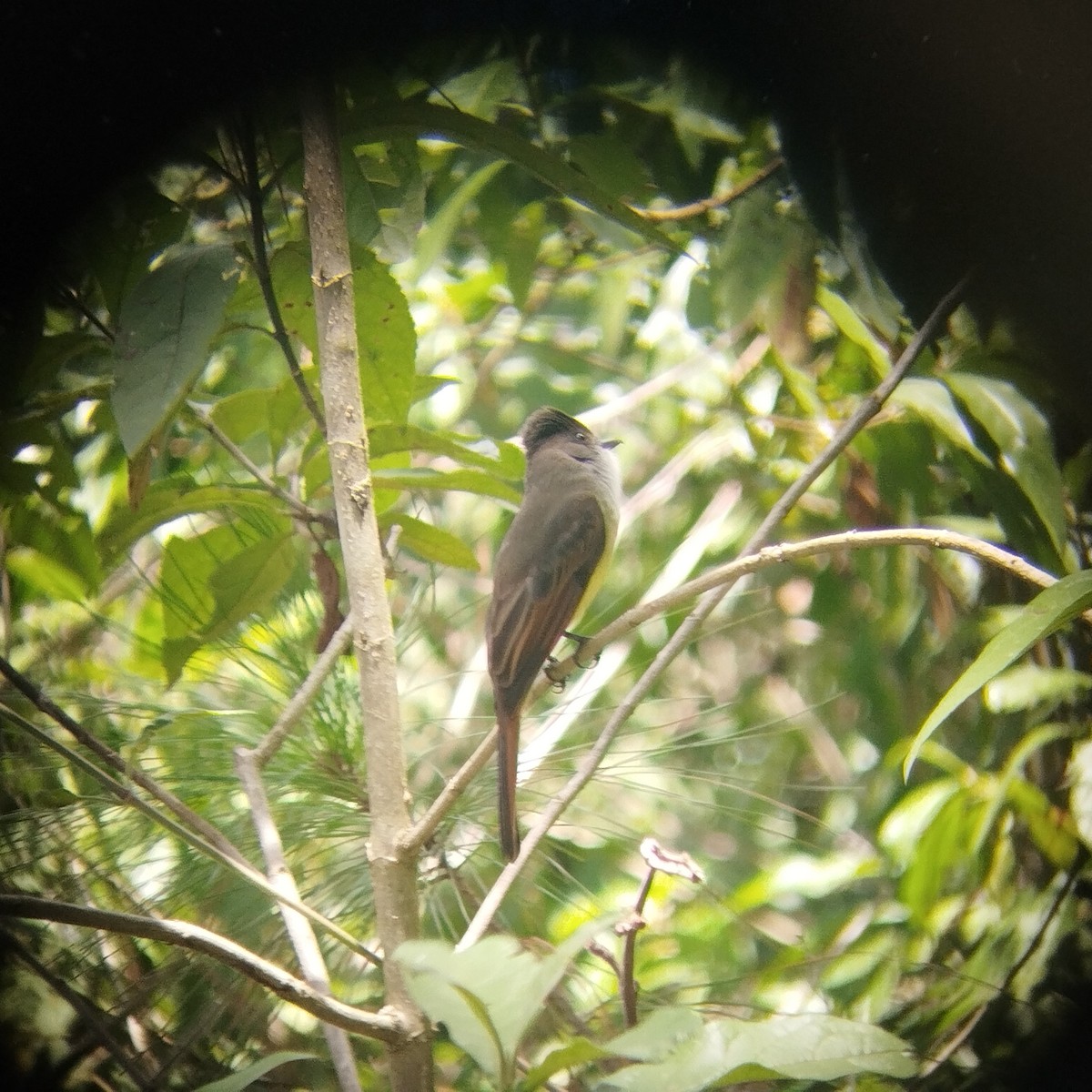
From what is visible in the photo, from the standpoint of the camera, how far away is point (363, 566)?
108 centimetres

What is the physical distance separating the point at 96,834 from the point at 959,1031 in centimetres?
107

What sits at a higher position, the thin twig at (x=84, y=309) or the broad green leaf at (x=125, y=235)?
the broad green leaf at (x=125, y=235)

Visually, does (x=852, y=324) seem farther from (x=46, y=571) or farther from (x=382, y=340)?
(x=46, y=571)

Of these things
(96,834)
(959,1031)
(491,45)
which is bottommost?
(959,1031)

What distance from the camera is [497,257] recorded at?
1841 millimetres

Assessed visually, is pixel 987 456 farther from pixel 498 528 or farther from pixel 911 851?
pixel 498 528

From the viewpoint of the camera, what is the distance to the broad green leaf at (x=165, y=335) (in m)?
1.01

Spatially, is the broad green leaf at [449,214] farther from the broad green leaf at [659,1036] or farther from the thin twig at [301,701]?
the broad green leaf at [659,1036]

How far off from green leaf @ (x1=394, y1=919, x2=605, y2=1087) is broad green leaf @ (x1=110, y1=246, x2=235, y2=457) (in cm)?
53

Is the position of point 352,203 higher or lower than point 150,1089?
higher

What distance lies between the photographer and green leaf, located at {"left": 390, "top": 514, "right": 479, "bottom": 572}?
143 cm

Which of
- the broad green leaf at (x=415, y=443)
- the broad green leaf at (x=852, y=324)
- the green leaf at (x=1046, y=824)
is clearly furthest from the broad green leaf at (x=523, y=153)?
the green leaf at (x=1046, y=824)

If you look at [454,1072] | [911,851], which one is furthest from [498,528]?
[454,1072]

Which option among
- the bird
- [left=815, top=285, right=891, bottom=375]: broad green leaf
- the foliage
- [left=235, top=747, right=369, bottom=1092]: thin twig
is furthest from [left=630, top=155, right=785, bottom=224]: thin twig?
[left=235, top=747, right=369, bottom=1092]: thin twig
